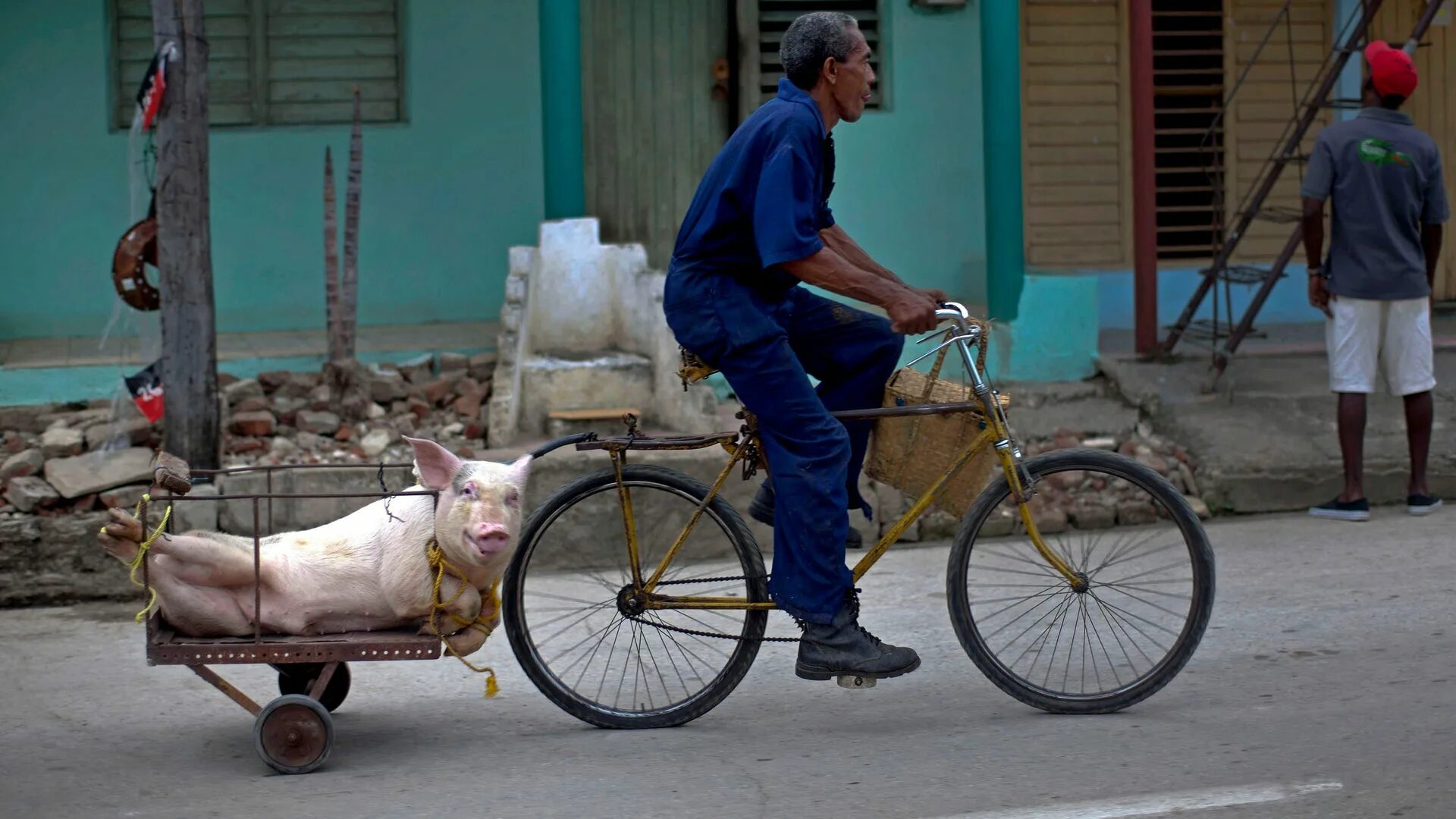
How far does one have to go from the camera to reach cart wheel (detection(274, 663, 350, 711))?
4.67 m

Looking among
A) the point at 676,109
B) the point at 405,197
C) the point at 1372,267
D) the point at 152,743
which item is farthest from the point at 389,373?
the point at 1372,267

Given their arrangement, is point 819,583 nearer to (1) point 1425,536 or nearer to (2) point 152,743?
(2) point 152,743

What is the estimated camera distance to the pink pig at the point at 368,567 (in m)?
4.35

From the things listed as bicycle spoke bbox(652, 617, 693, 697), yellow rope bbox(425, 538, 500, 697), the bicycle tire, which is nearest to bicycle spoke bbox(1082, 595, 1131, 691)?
the bicycle tire

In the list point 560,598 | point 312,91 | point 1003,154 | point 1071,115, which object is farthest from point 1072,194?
point 560,598

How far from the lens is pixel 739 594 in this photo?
4902 mm

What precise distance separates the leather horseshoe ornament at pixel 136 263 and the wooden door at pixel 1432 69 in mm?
7878

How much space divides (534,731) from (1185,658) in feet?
6.50

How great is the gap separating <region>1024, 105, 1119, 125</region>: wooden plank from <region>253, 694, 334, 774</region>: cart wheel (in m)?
7.44

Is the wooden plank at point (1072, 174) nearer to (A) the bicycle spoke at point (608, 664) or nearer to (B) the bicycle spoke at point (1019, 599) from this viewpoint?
(B) the bicycle spoke at point (1019, 599)

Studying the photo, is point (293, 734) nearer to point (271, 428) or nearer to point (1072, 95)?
point (271, 428)

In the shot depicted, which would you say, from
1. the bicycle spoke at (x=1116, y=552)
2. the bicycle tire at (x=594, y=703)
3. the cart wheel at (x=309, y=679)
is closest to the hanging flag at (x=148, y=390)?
the cart wheel at (x=309, y=679)

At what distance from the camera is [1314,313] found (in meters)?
10.8

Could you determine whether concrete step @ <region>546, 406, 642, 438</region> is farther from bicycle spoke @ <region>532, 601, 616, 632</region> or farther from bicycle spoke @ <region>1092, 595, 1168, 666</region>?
bicycle spoke @ <region>1092, 595, 1168, 666</region>
